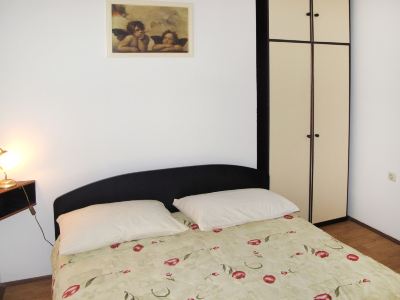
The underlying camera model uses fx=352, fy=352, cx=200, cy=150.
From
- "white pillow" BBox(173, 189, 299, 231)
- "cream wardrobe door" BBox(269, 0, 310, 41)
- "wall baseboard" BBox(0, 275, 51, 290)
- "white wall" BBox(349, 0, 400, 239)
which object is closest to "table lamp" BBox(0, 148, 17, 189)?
"wall baseboard" BBox(0, 275, 51, 290)

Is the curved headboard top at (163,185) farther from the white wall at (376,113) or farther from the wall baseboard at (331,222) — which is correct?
the white wall at (376,113)

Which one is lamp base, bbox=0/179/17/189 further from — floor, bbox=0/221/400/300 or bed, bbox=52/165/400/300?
floor, bbox=0/221/400/300

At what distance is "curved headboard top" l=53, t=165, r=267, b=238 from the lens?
246cm

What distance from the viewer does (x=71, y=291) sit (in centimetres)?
161

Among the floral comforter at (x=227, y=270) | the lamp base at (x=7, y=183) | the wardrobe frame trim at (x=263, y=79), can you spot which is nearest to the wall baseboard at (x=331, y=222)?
the wardrobe frame trim at (x=263, y=79)

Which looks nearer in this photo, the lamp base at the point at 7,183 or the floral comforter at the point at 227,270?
the floral comforter at the point at 227,270

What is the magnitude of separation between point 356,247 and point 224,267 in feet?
5.78

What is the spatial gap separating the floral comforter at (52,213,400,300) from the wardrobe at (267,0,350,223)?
108 centimetres

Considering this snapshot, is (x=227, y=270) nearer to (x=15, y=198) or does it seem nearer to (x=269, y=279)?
(x=269, y=279)

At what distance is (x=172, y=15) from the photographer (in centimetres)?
260

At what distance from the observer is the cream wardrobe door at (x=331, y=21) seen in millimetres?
3107

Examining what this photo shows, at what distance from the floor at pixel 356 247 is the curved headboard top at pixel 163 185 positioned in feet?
1.36

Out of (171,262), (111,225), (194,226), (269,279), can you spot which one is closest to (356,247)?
(194,226)

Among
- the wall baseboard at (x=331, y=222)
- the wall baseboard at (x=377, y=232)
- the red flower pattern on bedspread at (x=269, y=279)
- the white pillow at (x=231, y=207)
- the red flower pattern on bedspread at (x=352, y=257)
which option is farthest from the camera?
the wall baseboard at (x=331, y=222)
